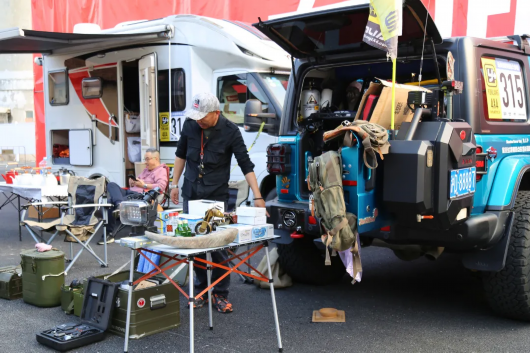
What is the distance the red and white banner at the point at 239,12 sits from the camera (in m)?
7.77

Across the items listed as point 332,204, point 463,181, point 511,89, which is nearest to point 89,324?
point 332,204

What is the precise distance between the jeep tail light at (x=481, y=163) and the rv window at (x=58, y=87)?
6.74 meters

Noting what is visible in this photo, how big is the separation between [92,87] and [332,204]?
604 cm

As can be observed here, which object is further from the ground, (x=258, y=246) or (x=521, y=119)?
(x=521, y=119)

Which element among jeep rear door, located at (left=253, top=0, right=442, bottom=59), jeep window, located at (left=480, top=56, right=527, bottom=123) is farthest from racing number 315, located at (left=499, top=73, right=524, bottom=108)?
jeep rear door, located at (left=253, top=0, right=442, bottom=59)

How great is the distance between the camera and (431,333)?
4.05 metres

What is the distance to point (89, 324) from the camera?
4.07 m

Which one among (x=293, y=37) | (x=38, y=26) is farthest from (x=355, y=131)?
(x=38, y=26)

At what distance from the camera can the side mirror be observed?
5.82 m

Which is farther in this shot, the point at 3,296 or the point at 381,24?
the point at 3,296

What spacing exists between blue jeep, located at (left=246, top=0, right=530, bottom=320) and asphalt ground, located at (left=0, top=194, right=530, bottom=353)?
331 millimetres

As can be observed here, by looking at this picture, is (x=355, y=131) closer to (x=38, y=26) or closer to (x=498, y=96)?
(x=498, y=96)

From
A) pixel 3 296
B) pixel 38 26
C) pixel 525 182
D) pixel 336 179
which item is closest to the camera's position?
pixel 336 179

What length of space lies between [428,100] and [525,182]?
4.23ft
